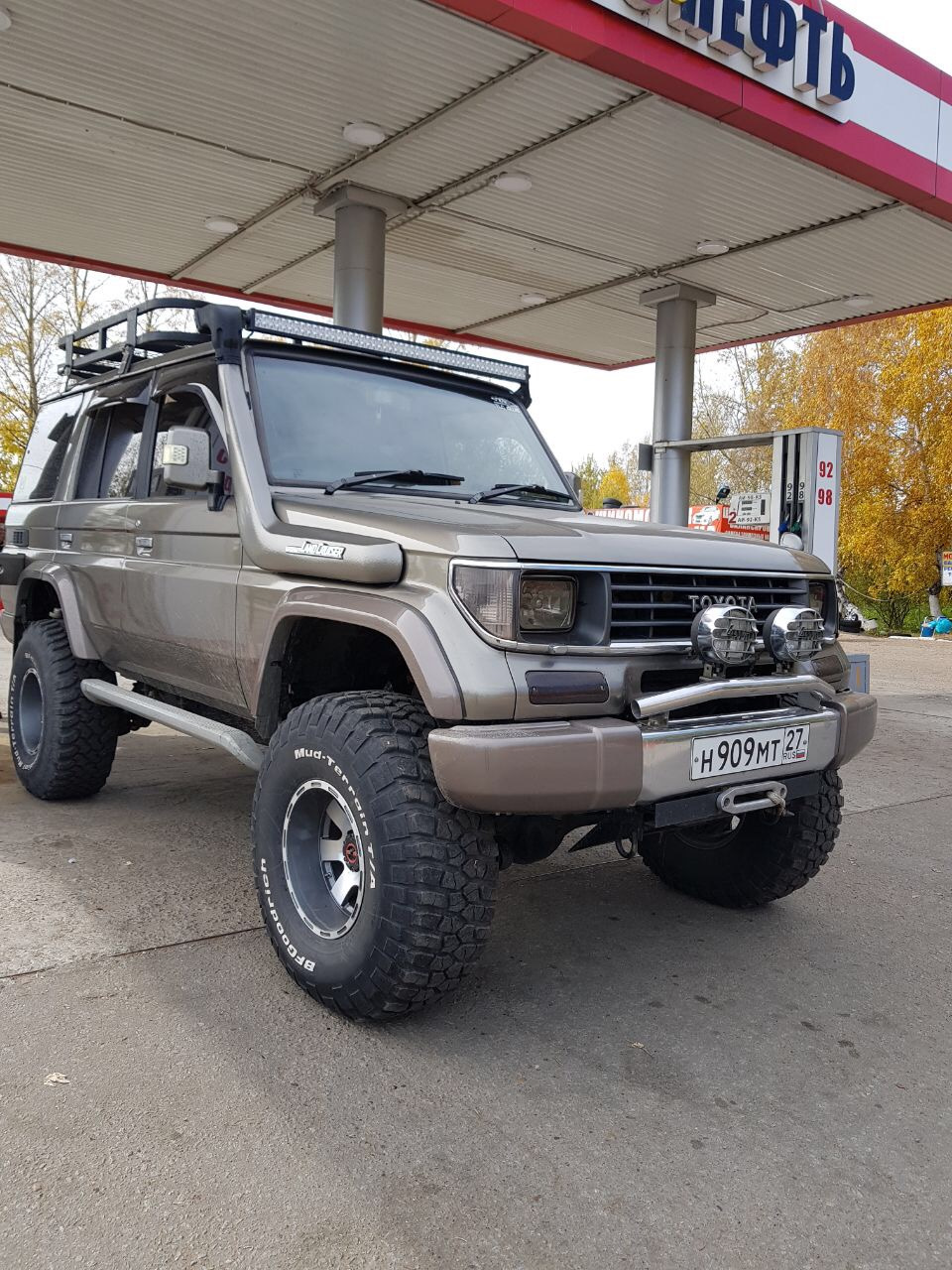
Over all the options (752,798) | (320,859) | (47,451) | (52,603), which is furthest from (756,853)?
(47,451)

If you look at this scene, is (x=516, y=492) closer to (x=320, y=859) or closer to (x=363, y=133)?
(x=320, y=859)

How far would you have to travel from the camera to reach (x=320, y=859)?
10.5 ft

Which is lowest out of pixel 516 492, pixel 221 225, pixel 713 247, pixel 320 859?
pixel 320 859

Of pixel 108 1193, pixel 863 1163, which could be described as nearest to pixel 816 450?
pixel 863 1163

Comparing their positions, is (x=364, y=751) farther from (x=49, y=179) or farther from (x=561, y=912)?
(x=49, y=179)

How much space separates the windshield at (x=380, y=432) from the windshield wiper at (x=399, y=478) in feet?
0.06

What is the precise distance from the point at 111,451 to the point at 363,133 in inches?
176

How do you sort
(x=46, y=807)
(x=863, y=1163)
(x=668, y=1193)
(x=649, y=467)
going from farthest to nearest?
(x=649, y=467) < (x=46, y=807) < (x=863, y=1163) < (x=668, y=1193)

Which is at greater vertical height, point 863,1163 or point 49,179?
point 49,179

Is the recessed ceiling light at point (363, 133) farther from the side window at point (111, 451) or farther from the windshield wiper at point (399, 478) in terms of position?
the windshield wiper at point (399, 478)

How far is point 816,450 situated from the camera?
31.6 ft

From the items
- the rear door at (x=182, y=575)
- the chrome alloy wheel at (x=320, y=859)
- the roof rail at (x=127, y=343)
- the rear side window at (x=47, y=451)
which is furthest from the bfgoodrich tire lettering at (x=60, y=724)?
the chrome alloy wheel at (x=320, y=859)

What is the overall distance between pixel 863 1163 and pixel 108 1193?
1722mm

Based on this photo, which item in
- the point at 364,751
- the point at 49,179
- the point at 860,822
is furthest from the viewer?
the point at 49,179
